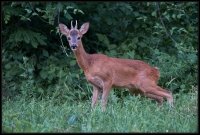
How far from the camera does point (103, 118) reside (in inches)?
253

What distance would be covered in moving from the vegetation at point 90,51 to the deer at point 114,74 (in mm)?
217

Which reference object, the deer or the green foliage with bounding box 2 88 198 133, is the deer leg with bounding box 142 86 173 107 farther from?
the green foliage with bounding box 2 88 198 133

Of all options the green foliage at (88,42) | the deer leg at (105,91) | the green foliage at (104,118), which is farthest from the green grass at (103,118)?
the green foliage at (88,42)

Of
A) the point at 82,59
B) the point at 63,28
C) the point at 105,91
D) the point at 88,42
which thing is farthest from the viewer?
the point at 88,42

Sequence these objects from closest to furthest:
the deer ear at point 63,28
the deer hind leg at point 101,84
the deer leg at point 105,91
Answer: the deer leg at point 105,91
the deer hind leg at point 101,84
the deer ear at point 63,28

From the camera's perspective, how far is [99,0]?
1122 centimetres

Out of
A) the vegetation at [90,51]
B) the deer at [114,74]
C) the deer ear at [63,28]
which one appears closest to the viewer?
the vegetation at [90,51]

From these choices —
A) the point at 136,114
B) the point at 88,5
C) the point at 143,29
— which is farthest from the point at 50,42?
the point at 136,114

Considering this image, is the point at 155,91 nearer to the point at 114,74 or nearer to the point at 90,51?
the point at 114,74

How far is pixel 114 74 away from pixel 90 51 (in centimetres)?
319

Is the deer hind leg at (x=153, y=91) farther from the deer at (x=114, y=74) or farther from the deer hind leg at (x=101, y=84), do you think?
the deer hind leg at (x=101, y=84)

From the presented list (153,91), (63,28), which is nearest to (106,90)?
(153,91)

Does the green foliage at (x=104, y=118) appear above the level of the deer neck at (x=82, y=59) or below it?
below

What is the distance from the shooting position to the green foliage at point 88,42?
9.77m
